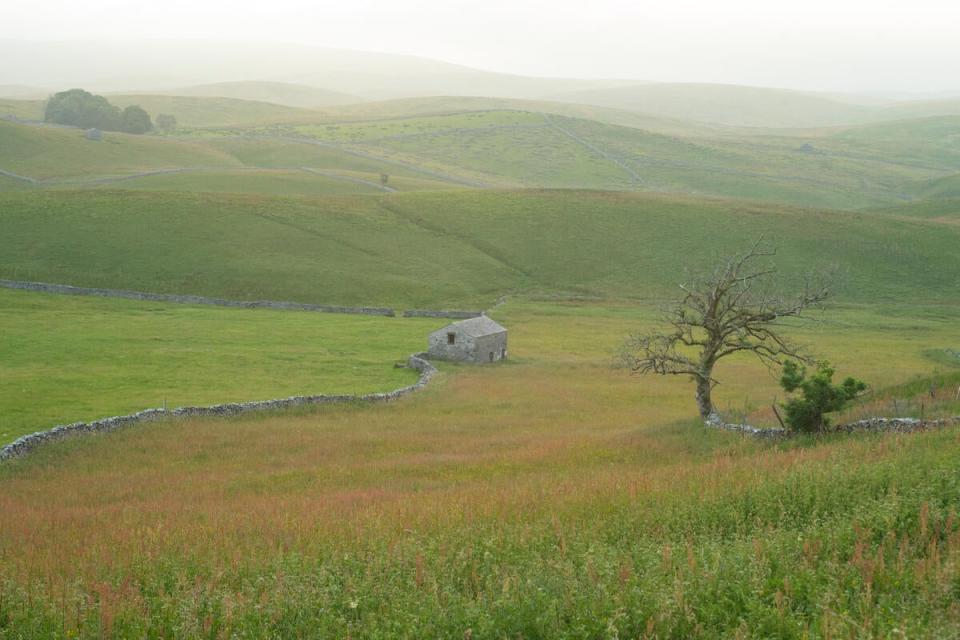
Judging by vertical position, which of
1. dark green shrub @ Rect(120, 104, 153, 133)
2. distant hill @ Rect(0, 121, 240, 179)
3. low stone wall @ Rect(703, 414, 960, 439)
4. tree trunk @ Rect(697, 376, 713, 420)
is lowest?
tree trunk @ Rect(697, 376, 713, 420)

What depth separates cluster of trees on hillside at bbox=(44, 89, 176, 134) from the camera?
181 metres

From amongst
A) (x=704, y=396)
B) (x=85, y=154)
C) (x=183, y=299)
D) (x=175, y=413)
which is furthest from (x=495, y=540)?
(x=85, y=154)

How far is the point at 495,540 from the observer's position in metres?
14.3

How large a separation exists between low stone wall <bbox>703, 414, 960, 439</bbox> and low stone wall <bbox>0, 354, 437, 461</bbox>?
70.0ft

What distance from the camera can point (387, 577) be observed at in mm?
12695

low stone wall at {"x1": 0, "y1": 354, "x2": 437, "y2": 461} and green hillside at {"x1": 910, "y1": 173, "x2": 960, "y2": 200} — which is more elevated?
green hillside at {"x1": 910, "y1": 173, "x2": 960, "y2": 200}

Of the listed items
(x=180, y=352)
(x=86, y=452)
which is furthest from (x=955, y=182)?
(x=86, y=452)

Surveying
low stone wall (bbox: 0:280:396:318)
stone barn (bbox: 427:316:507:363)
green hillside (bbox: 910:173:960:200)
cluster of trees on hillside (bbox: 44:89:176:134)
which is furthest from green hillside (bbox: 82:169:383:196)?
green hillside (bbox: 910:173:960:200)

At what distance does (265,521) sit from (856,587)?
12.3 metres

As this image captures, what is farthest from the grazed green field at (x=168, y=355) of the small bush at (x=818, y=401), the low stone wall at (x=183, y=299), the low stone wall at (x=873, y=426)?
the small bush at (x=818, y=401)

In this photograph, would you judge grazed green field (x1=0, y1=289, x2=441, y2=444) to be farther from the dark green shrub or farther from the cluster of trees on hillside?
the dark green shrub

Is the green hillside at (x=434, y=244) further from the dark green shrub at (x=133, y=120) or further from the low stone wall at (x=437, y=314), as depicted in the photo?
the dark green shrub at (x=133, y=120)

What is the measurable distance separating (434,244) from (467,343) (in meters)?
45.5

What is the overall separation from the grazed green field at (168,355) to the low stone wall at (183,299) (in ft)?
7.35
